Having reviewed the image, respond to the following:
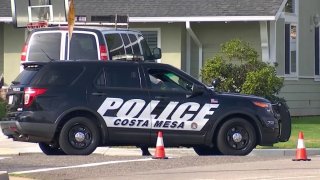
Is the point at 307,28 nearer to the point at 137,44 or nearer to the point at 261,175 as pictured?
the point at 137,44

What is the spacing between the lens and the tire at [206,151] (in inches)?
671

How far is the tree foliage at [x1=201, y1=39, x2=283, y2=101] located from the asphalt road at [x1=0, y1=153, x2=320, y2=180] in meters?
8.50

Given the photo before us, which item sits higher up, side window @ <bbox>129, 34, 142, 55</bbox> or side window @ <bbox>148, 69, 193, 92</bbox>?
side window @ <bbox>129, 34, 142, 55</bbox>

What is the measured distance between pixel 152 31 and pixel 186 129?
38.2 feet

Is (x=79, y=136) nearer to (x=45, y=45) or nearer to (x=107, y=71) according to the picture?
(x=107, y=71)

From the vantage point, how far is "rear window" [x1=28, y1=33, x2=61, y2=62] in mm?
18656

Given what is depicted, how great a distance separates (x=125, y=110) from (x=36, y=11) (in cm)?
713

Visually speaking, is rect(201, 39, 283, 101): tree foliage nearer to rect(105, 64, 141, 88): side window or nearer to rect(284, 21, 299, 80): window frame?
rect(284, 21, 299, 80): window frame

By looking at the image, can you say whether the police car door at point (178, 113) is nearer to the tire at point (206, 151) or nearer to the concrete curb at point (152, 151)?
the tire at point (206, 151)

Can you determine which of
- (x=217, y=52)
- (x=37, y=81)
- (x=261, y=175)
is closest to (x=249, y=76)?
(x=217, y=52)

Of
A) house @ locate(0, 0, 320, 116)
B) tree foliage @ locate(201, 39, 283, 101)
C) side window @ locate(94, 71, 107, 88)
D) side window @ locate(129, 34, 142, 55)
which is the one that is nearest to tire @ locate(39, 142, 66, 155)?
side window @ locate(94, 71, 107, 88)

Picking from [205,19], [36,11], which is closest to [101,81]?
[36,11]

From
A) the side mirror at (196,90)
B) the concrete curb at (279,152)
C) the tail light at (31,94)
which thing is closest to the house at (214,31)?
the concrete curb at (279,152)

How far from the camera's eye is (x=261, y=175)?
13.4m
